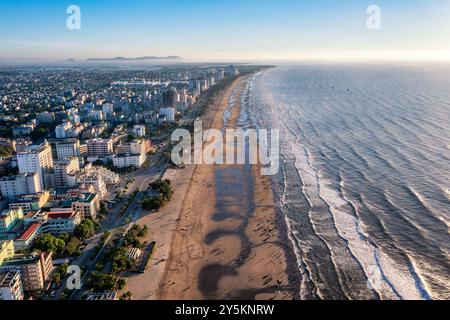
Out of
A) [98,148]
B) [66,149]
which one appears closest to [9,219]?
[66,149]

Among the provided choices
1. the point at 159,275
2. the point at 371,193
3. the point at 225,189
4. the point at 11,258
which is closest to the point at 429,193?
the point at 371,193

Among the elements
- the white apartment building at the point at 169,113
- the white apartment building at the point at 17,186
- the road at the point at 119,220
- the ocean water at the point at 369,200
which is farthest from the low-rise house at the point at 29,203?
the white apartment building at the point at 169,113

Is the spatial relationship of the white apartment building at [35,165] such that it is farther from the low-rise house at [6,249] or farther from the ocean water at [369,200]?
the ocean water at [369,200]

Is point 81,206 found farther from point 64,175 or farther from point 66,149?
point 66,149

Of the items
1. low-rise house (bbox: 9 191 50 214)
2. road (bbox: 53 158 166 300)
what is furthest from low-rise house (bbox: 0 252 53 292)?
low-rise house (bbox: 9 191 50 214)

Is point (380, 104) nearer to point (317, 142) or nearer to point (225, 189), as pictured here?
point (317, 142)
